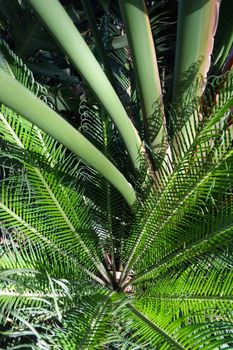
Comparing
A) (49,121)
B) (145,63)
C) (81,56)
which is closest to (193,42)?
(145,63)

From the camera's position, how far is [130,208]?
115cm

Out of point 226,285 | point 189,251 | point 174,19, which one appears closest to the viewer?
point 226,285

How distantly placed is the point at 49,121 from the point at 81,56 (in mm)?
153

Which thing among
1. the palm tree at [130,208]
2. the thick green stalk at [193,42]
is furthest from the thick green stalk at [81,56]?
the thick green stalk at [193,42]

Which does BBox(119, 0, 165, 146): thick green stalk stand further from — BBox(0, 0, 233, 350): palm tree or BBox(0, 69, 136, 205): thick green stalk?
BBox(0, 69, 136, 205): thick green stalk

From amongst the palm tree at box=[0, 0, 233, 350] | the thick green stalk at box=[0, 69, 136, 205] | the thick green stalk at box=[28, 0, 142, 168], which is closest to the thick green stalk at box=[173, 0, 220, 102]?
the palm tree at box=[0, 0, 233, 350]

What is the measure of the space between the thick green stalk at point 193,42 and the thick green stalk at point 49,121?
0.27 meters

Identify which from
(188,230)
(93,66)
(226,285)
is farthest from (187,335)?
(93,66)

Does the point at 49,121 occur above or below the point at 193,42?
below

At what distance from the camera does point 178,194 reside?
1.09 metres

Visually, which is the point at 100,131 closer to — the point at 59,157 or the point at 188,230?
the point at 59,157

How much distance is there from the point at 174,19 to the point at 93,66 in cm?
67

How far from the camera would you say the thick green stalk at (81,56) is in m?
0.74

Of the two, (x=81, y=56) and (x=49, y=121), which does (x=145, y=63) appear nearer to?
(x=81, y=56)
